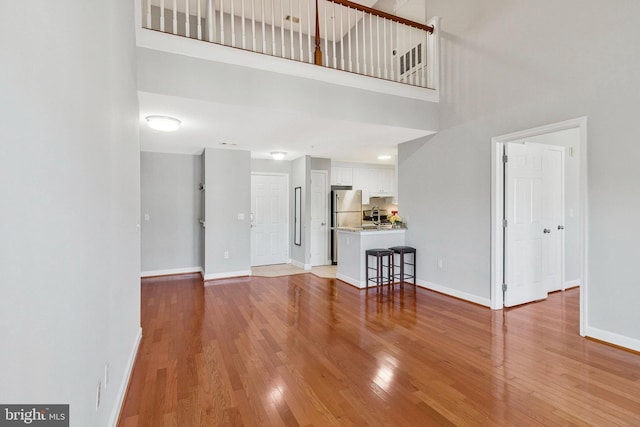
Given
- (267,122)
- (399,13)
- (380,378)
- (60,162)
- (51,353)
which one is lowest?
(380,378)

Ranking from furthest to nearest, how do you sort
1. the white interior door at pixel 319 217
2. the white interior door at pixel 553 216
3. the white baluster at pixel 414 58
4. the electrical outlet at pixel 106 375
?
the white interior door at pixel 319 217, the white baluster at pixel 414 58, the white interior door at pixel 553 216, the electrical outlet at pixel 106 375

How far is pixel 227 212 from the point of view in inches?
220

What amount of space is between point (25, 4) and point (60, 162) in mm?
443

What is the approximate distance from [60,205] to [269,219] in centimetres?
583

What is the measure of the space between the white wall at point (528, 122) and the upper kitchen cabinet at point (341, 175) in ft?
7.04

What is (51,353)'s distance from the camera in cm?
92

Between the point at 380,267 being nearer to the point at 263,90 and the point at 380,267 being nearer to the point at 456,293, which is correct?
the point at 456,293

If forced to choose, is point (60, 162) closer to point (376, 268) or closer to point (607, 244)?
point (607, 244)

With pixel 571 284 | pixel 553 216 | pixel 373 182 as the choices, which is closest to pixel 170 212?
pixel 373 182

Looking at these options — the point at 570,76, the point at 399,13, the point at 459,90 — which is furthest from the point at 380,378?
the point at 399,13

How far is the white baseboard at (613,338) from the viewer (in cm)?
269

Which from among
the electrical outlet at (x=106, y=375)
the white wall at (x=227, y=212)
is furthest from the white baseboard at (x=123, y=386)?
the white wall at (x=227, y=212)

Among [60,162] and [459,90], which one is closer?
[60,162]

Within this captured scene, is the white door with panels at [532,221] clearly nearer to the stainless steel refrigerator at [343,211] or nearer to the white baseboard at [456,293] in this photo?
the white baseboard at [456,293]
